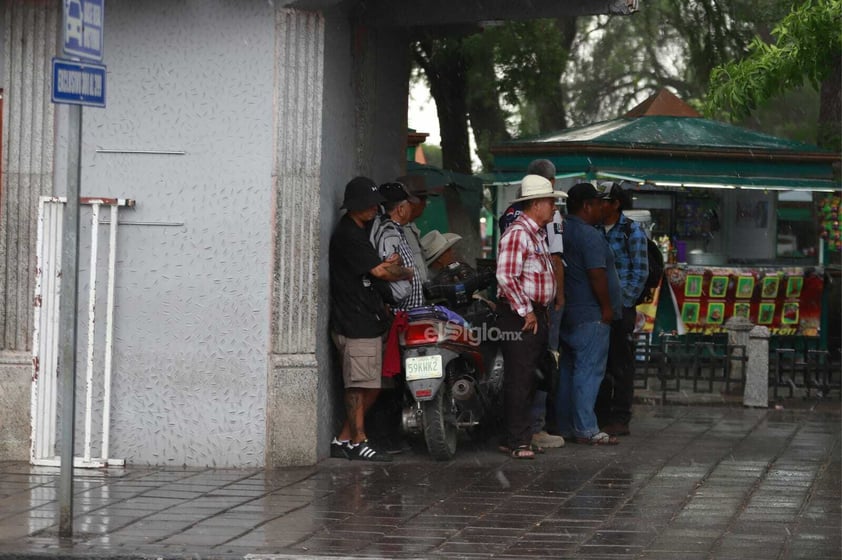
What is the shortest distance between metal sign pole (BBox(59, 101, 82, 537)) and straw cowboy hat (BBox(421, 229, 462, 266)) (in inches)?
155

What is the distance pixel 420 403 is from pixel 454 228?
11.2m

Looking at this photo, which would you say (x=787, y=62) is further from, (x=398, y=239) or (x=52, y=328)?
(x=52, y=328)

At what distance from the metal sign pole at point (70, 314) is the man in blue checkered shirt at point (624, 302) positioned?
515cm

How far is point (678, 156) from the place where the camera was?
55.0 ft

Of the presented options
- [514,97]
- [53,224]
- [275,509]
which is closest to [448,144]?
[514,97]

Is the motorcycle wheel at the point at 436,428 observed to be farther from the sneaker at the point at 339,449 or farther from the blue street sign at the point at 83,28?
the blue street sign at the point at 83,28

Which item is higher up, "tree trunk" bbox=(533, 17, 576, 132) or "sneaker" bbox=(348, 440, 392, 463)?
"tree trunk" bbox=(533, 17, 576, 132)

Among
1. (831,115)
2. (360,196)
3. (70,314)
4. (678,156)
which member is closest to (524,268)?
(360,196)

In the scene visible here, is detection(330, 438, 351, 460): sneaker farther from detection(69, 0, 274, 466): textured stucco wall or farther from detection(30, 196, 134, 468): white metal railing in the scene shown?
detection(30, 196, 134, 468): white metal railing

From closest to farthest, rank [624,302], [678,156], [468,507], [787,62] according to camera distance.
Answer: [468,507] → [787,62] → [624,302] → [678,156]

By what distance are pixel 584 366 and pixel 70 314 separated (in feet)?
15.5

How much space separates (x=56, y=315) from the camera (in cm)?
968

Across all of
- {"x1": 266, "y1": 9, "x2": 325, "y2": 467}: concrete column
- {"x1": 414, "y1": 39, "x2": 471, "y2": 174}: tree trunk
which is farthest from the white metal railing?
{"x1": 414, "y1": 39, "x2": 471, "y2": 174}: tree trunk

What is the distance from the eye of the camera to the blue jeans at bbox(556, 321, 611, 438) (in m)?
10.9
